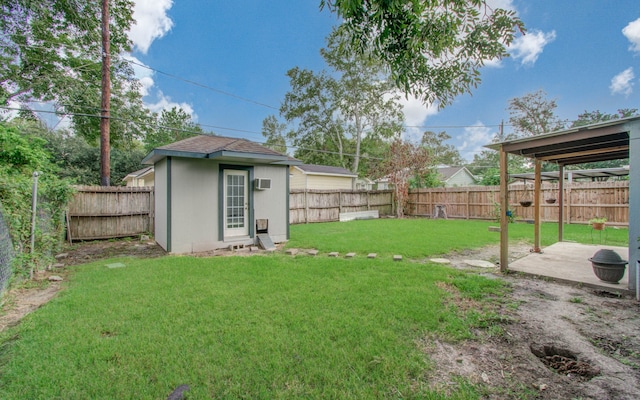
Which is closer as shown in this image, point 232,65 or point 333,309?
point 333,309

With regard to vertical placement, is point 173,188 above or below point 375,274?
above

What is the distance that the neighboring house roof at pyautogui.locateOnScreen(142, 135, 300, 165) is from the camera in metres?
6.49

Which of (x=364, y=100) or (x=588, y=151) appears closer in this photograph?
(x=588, y=151)

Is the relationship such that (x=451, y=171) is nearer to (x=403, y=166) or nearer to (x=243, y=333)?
(x=403, y=166)

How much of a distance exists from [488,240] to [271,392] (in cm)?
829

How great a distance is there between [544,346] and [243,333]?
276 cm

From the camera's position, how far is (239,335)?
2635 mm

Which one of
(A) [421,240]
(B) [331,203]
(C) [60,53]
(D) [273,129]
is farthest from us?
(D) [273,129]

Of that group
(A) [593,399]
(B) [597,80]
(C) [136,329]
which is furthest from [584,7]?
(B) [597,80]

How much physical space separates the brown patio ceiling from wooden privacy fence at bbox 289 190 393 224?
8785 millimetres

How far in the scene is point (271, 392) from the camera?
6.13 feet

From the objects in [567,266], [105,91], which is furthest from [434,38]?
[105,91]

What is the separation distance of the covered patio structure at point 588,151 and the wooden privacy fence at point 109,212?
33.1 feet

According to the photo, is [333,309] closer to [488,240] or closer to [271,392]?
[271,392]
